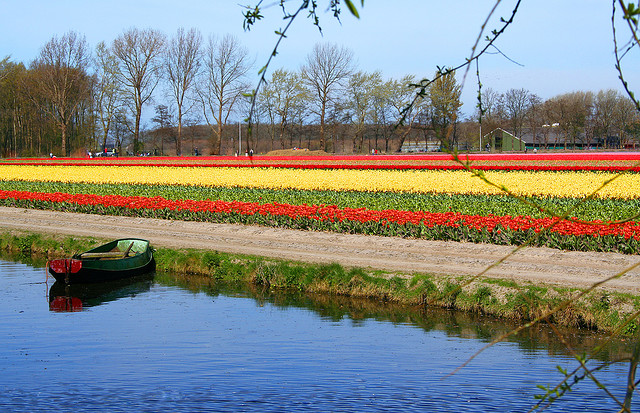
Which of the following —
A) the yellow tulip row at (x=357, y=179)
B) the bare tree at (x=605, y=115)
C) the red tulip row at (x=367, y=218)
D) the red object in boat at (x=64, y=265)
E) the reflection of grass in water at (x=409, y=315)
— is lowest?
the reflection of grass in water at (x=409, y=315)

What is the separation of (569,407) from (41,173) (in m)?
45.7

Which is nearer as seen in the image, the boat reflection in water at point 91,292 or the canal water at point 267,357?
the canal water at point 267,357

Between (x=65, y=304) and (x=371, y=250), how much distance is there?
777 centimetres

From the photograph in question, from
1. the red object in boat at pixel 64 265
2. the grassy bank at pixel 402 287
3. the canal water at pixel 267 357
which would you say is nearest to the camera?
the canal water at pixel 267 357

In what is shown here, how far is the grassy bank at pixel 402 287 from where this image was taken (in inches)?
482

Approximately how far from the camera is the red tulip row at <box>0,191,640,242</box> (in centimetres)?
1711

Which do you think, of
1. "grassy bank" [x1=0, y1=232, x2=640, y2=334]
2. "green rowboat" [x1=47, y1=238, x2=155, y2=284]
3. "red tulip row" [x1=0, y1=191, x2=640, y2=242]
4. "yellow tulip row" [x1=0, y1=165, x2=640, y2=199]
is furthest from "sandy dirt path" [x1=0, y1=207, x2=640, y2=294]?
"yellow tulip row" [x1=0, y1=165, x2=640, y2=199]

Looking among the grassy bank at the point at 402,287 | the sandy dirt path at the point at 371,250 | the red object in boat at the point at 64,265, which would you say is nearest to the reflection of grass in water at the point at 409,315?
the grassy bank at the point at 402,287

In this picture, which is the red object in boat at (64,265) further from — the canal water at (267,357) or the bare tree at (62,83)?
Result: the bare tree at (62,83)

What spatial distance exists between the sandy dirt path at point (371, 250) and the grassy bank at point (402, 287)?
84 cm

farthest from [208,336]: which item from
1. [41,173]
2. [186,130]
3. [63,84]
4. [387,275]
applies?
[186,130]

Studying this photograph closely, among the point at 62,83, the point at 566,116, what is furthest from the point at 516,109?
the point at 62,83

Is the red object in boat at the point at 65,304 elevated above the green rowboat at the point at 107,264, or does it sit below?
below

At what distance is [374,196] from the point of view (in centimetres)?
2833
